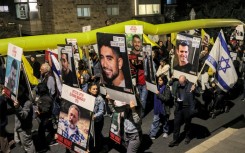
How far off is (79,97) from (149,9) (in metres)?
22.7

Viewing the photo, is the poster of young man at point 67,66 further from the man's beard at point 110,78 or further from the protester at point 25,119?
the man's beard at point 110,78

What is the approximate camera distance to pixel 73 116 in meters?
5.66

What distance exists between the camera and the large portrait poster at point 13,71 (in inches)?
246

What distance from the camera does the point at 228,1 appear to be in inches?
1054

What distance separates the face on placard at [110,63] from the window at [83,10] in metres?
17.2

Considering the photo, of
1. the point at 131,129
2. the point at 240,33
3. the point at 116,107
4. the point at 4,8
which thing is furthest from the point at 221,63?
the point at 4,8

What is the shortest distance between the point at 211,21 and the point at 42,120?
33.2 ft

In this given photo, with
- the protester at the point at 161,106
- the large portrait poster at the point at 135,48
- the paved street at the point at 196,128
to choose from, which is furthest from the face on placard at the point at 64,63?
the protester at the point at 161,106

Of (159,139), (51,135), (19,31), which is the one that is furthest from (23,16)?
(159,139)

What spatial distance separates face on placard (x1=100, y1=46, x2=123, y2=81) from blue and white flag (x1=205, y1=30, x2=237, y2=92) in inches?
127

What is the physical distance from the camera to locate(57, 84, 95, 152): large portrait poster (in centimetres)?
541

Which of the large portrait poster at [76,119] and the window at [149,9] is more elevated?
the window at [149,9]

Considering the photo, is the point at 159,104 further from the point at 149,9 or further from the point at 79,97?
the point at 149,9

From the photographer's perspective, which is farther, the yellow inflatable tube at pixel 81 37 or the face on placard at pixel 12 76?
the yellow inflatable tube at pixel 81 37
